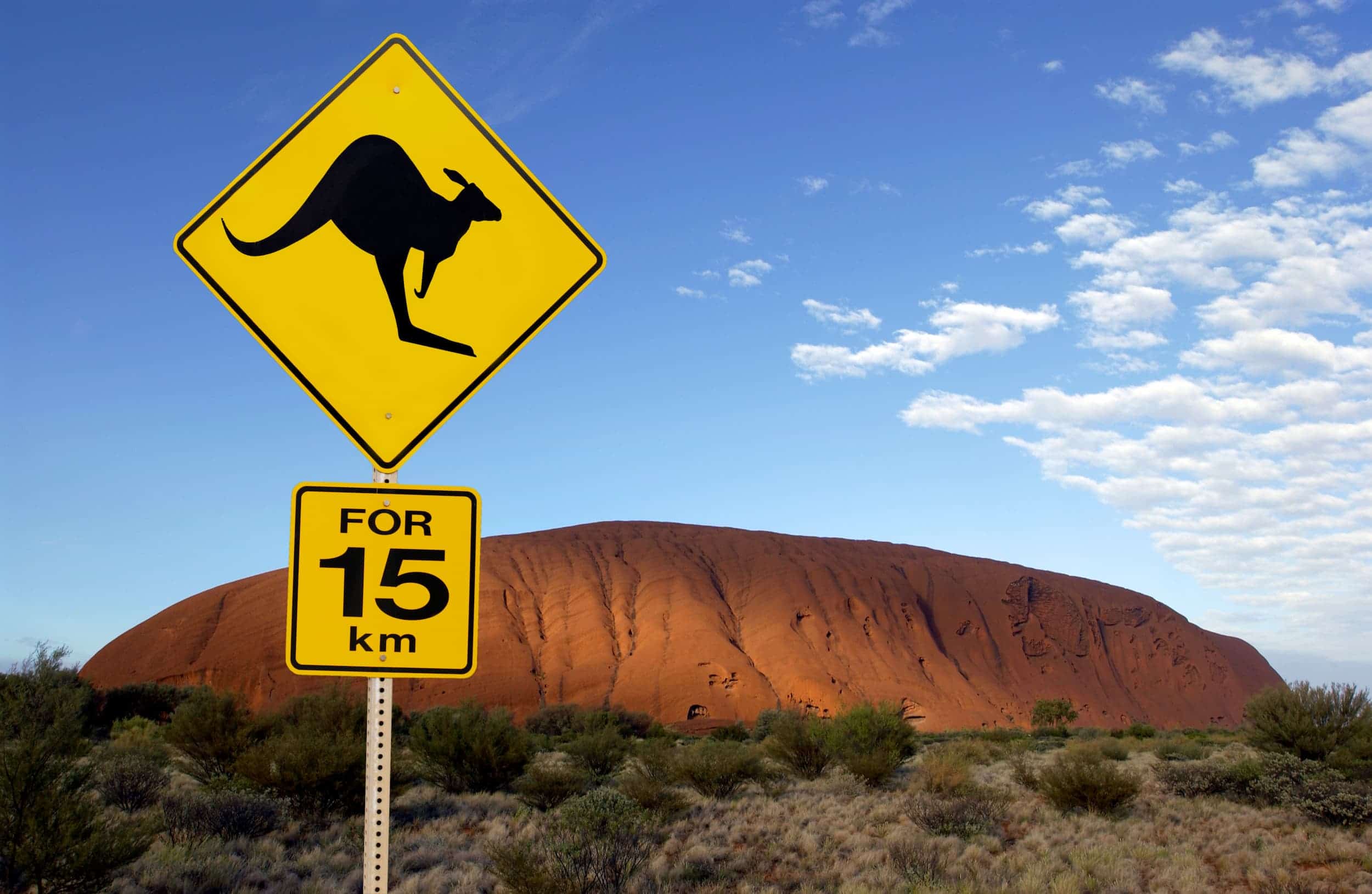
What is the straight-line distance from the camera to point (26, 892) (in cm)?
914

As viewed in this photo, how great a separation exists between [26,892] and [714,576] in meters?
60.9

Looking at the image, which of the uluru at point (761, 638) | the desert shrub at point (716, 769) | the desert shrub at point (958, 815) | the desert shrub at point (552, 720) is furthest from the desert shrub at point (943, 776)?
the uluru at point (761, 638)

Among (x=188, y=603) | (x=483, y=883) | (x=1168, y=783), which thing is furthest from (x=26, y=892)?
(x=188, y=603)

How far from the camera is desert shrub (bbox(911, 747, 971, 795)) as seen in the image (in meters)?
18.3

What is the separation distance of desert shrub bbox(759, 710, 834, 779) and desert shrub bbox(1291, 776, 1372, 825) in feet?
33.2

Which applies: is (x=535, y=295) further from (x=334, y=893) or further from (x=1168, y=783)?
(x=1168, y=783)

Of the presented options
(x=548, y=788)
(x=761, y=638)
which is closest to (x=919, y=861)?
(x=548, y=788)

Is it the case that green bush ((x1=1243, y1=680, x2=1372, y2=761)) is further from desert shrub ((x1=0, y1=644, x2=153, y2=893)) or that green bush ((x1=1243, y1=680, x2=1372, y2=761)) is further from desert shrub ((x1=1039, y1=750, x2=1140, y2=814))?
desert shrub ((x1=0, y1=644, x2=153, y2=893))

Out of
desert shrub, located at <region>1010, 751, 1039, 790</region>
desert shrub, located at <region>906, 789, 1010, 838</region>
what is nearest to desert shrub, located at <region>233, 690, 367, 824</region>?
desert shrub, located at <region>906, 789, 1010, 838</region>

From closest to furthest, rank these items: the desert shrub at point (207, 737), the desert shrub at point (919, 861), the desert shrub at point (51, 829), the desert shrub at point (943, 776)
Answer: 1. the desert shrub at point (51, 829)
2. the desert shrub at point (919, 861)
3. the desert shrub at point (943, 776)
4. the desert shrub at point (207, 737)

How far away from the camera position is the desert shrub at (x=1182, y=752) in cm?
2738

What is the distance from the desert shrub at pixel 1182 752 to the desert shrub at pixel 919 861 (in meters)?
17.1

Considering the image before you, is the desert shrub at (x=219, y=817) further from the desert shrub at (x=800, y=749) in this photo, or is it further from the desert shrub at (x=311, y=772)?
the desert shrub at (x=800, y=749)

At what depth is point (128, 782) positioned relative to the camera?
48.2 feet
